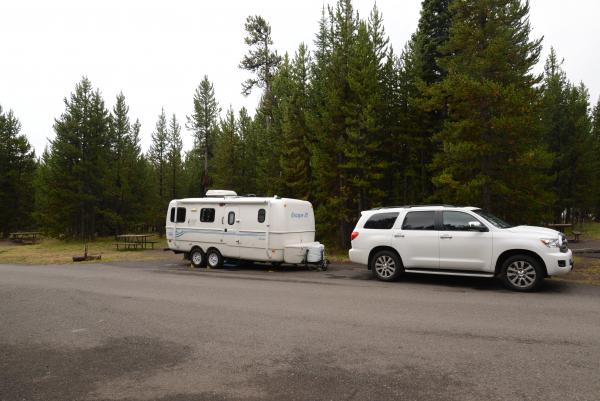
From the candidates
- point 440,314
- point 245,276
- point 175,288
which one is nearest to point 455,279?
point 440,314

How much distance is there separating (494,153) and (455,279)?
761cm

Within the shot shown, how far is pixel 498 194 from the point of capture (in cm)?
1822

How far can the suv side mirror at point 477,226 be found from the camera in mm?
10930

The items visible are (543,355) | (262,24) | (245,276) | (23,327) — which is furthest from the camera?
(262,24)

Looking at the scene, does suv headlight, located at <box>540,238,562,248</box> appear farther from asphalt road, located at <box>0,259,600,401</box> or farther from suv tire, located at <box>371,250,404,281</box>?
suv tire, located at <box>371,250,404,281</box>

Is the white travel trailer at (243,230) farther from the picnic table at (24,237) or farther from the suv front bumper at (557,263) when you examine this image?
the picnic table at (24,237)

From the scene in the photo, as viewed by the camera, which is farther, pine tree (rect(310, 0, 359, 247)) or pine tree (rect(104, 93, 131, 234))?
pine tree (rect(104, 93, 131, 234))

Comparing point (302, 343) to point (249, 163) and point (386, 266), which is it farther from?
point (249, 163)

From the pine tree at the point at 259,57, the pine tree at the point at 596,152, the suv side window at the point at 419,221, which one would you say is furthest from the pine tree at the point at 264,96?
the pine tree at the point at 596,152

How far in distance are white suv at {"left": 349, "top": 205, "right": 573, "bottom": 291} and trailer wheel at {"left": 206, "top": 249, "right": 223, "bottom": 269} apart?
605 cm

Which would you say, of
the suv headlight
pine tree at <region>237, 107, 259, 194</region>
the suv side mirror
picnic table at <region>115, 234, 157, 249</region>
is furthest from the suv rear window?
pine tree at <region>237, 107, 259, 194</region>

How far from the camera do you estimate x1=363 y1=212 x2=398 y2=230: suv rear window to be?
41.2 feet

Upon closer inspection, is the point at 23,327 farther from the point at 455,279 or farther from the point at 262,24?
the point at 262,24

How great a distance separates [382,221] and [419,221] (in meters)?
1.14
